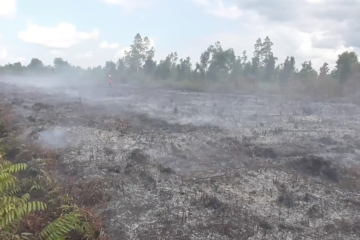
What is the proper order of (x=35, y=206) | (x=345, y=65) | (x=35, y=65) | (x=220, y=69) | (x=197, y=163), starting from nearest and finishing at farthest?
(x=35, y=206) < (x=197, y=163) < (x=345, y=65) < (x=220, y=69) < (x=35, y=65)

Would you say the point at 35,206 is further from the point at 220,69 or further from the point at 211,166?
the point at 220,69

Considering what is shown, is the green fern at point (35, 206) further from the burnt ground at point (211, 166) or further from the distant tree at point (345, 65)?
the distant tree at point (345, 65)

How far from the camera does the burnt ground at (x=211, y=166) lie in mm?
7871

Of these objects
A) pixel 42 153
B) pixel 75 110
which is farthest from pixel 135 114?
pixel 42 153

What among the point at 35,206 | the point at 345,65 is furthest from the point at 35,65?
the point at 35,206

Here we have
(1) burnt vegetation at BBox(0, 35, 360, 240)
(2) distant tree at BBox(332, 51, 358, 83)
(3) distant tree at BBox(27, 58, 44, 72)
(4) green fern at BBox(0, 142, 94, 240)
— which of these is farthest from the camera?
(3) distant tree at BBox(27, 58, 44, 72)

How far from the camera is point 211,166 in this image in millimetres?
10922

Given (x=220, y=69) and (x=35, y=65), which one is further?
(x=35, y=65)

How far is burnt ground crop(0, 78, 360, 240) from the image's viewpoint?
25.8 ft

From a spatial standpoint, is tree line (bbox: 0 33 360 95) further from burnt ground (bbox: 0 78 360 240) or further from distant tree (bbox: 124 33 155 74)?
burnt ground (bbox: 0 78 360 240)

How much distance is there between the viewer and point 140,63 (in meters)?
59.3

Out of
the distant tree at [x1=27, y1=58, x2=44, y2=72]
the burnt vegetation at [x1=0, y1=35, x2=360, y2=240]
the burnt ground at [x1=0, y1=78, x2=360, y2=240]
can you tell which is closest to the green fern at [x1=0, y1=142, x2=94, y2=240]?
the burnt vegetation at [x1=0, y1=35, x2=360, y2=240]

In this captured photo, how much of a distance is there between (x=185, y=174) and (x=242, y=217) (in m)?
2.61

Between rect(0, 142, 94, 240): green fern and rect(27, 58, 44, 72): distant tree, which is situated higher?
rect(27, 58, 44, 72): distant tree
